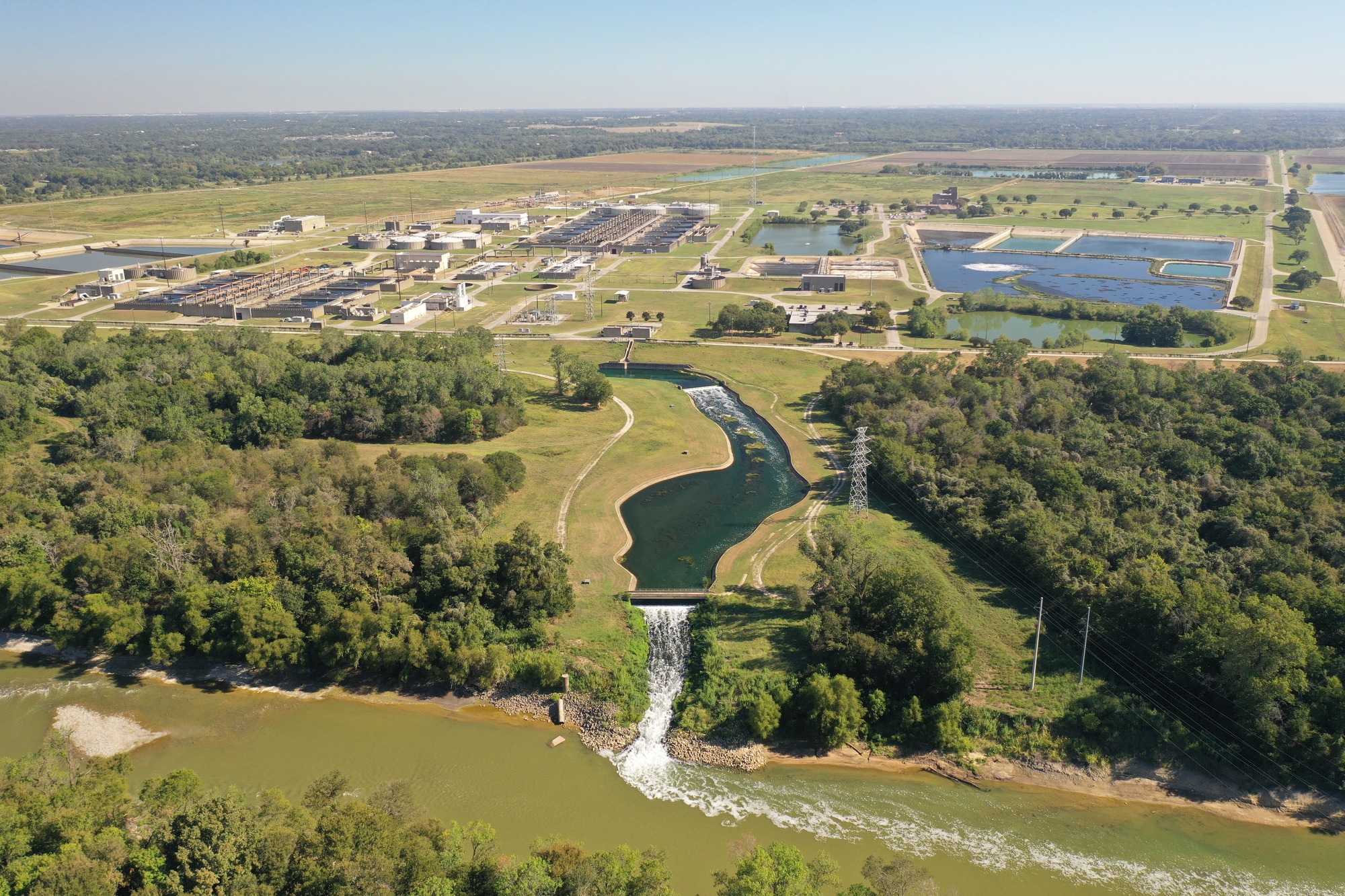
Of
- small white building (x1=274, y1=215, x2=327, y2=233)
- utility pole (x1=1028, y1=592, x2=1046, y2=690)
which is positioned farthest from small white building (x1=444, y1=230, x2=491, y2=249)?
utility pole (x1=1028, y1=592, x2=1046, y2=690)

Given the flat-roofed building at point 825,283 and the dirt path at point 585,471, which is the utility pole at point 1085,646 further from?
the flat-roofed building at point 825,283

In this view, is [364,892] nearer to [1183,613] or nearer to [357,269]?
[1183,613]

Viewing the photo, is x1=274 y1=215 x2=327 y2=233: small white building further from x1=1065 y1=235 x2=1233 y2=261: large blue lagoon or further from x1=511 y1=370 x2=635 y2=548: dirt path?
x1=1065 y1=235 x2=1233 y2=261: large blue lagoon

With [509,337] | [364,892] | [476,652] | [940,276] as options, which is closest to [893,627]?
[476,652]

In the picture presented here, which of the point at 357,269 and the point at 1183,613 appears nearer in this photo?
the point at 1183,613

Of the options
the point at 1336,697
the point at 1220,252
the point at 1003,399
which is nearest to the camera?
the point at 1336,697

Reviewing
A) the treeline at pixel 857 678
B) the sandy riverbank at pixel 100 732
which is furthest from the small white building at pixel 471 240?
the treeline at pixel 857 678

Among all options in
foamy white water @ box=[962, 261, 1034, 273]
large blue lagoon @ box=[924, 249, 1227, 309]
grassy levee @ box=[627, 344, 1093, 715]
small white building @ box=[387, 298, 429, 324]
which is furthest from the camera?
foamy white water @ box=[962, 261, 1034, 273]
